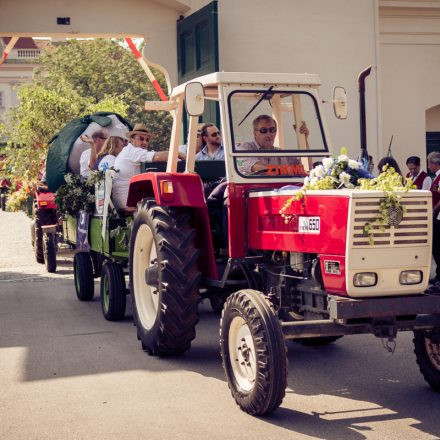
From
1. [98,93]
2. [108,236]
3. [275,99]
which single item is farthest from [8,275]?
[98,93]

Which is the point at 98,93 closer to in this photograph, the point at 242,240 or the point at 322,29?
the point at 322,29

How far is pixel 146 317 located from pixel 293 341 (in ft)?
4.60

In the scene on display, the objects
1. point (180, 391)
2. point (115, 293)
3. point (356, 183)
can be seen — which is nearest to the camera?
point (356, 183)

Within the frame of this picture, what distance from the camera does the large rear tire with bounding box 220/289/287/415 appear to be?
5.63 metres

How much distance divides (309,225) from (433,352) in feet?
4.28

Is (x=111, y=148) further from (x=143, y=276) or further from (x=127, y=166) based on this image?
(x=143, y=276)

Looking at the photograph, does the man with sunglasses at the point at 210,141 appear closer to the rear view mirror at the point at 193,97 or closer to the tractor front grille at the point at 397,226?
the rear view mirror at the point at 193,97

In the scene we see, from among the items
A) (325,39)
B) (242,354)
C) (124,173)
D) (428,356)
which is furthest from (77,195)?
(325,39)

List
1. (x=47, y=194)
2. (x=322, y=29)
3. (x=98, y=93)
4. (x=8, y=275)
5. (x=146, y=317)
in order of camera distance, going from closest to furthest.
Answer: (x=146, y=317) < (x=8, y=275) < (x=47, y=194) < (x=322, y=29) < (x=98, y=93)

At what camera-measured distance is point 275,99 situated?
24.4 feet

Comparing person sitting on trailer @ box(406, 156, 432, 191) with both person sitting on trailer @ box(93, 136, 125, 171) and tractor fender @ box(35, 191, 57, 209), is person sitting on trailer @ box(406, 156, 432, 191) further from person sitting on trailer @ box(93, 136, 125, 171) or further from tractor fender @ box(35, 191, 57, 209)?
tractor fender @ box(35, 191, 57, 209)

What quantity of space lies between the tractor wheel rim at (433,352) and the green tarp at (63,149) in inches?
284

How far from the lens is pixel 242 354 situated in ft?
19.9

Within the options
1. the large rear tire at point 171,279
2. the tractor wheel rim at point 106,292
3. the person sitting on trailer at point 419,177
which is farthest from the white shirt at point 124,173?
the person sitting on trailer at point 419,177
